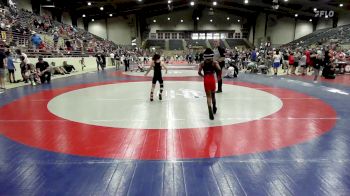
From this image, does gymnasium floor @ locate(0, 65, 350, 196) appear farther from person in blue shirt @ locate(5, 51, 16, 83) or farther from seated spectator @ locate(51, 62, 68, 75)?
seated spectator @ locate(51, 62, 68, 75)

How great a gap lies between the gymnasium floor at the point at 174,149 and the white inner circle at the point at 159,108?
0.09 feet

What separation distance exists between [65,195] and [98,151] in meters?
1.36

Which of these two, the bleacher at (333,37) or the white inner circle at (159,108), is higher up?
the bleacher at (333,37)

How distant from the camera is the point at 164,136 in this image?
510 centimetres

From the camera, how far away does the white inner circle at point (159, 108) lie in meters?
6.06

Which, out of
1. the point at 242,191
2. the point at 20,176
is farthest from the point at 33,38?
the point at 242,191

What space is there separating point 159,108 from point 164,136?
7.74ft

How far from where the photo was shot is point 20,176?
3.51 metres

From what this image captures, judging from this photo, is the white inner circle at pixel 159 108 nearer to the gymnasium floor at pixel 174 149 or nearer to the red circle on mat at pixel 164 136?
the gymnasium floor at pixel 174 149

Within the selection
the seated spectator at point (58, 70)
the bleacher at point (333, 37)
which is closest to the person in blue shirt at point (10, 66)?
the seated spectator at point (58, 70)

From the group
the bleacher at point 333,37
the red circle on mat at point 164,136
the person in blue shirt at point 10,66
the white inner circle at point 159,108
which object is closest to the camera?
the red circle on mat at point 164,136

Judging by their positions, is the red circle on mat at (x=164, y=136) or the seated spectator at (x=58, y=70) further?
the seated spectator at (x=58, y=70)

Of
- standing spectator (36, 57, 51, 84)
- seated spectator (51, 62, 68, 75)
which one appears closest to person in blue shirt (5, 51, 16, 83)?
standing spectator (36, 57, 51, 84)

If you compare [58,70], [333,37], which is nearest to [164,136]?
[58,70]
